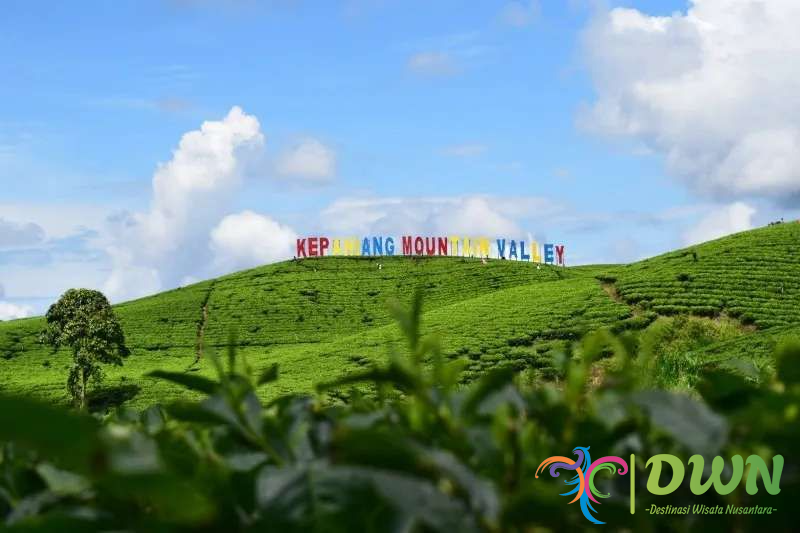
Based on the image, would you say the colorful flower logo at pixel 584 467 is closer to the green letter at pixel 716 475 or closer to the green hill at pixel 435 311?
the green letter at pixel 716 475

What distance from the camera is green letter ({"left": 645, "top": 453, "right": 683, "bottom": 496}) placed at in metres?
0.81

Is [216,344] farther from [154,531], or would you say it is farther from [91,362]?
[154,531]

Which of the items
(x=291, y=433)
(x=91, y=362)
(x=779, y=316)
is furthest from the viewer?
(x=91, y=362)

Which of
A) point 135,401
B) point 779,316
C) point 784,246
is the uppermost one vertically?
point 784,246

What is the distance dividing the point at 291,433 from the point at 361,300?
51.7 metres

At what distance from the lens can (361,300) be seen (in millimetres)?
52562

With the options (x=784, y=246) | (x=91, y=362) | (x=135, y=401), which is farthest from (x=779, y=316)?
(x=91, y=362)

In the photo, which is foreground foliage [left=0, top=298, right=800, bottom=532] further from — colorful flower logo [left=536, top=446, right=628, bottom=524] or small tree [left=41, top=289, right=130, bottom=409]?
small tree [left=41, top=289, right=130, bottom=409]

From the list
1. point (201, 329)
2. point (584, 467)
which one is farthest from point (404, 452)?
point (201, 329)

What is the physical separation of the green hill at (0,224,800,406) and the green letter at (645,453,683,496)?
16885 millimetres

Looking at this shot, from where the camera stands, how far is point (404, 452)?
655 millimetres

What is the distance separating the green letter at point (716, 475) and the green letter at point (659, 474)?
16 mm

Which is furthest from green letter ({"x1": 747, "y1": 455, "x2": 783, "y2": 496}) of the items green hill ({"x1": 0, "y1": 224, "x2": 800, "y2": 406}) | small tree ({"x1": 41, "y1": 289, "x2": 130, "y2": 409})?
small tree ({"x1": 41, "y1": 289, "x2": 130, "y2": 409})

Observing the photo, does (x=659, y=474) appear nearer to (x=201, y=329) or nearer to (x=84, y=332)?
(x=84, y=332)
